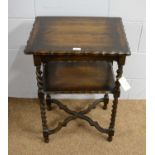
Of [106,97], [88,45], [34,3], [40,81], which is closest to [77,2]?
[34,3]

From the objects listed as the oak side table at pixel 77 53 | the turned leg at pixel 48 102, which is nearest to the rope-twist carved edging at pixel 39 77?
the oak side table at pixel 77 53

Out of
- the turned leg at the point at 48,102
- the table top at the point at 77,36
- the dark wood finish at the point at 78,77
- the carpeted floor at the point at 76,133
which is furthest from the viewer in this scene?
the turned leg at the point at 48,102

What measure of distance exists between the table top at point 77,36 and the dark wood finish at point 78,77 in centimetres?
26

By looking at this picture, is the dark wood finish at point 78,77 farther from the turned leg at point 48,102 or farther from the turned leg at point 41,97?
the turned leg at point 48,102

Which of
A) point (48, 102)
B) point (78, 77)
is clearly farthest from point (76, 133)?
point (78, 77)

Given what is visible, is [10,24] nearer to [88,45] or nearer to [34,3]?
Answer: [34,3]

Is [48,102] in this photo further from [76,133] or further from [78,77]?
[78,77]

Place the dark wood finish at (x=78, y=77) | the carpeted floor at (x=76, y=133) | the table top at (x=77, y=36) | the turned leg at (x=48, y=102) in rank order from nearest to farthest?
the table top at (x=77, y=36), the dark wood finish at (x=78, y=77), the carpeted floor at (x=76, y=133), the turned leg at (x=48, y=102)

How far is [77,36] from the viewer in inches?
54.4

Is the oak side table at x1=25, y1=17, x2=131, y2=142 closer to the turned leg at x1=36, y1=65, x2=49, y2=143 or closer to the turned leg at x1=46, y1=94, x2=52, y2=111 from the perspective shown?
the turned leg at x1=36, y1=65, x2=49, y2=143

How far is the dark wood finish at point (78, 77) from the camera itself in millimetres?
1466

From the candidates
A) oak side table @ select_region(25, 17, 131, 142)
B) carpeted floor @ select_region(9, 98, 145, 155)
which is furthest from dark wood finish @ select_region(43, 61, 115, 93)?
carpeted floor @ select_region(9, 98, 145, 155)

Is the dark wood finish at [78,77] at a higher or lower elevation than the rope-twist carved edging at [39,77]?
lower

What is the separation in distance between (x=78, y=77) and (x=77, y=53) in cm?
30
